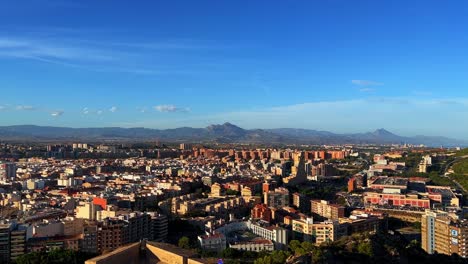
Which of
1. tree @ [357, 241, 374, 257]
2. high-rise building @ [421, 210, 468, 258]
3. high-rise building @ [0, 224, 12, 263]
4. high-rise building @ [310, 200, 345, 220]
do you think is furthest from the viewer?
high-rise building @ [310, 200, 345, 220]

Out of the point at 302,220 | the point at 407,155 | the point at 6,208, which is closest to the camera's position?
the point at 302,220

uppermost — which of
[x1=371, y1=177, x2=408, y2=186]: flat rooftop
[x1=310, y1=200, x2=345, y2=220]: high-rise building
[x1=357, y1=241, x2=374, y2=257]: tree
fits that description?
[x1=371, y1=177, x2=408, y2=186]: flat rooftop

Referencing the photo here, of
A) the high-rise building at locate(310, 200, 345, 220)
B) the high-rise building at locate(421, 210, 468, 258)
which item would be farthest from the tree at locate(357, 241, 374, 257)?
the high-rise building at locate(310, 200, 345, 220)

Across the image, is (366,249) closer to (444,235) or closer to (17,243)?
(444,235)

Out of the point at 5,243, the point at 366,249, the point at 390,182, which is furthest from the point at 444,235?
the point at 390,182

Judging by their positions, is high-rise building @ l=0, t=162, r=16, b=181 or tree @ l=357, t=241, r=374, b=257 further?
high-rise building @ l=0, t=162, r=16, b=181

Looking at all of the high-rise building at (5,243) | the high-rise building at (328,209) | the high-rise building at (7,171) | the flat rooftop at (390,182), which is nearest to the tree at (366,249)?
the high-rise building at (328,209)

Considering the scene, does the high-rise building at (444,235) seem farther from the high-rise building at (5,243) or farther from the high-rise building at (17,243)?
the high-rise building at (5,243)

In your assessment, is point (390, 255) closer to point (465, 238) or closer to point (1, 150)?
point (465, 238)

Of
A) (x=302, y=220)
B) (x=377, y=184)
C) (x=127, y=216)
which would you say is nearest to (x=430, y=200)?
(x=377, y=184)

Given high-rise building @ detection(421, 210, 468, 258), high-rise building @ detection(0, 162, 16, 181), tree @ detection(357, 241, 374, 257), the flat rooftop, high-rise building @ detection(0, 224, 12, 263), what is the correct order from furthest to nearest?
high-rise building @ detection(0, 162, 16, 181)
the flat rooftop
high-rise building @ detection(421, 210, 468, 258)
high-rise building @ detection(0, 224, 12, 263)
tree @ detection(357, 241, 374, 257)

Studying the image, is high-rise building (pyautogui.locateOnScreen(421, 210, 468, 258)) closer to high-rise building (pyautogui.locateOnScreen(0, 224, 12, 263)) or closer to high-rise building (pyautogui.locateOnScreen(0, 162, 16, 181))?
high-rise building (pyautogui.locateOnScreen(0, 224, 12, 263))
